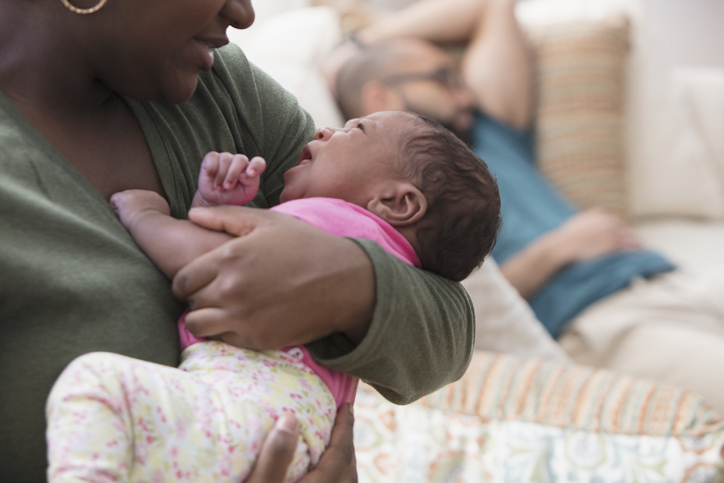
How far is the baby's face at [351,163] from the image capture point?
845 millimetres

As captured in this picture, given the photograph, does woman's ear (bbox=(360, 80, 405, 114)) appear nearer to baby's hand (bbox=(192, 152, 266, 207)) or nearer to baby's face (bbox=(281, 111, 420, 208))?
baby's face (bbox=(281, 111, 420, 208))

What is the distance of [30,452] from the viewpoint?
60 cm

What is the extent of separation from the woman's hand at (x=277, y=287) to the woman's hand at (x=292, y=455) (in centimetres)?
8

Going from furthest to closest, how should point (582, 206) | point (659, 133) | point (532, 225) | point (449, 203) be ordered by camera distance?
point (659, 133), point (582, 206), point (532, 225), point (449, 203)

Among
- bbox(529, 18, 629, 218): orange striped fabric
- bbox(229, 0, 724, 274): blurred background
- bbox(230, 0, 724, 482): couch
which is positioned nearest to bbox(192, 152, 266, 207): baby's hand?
bbox(230, 0, 724, 482): couch

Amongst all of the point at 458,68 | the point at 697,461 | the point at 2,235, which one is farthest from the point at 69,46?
the point at 458,68

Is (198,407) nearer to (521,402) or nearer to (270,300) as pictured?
(270,300)

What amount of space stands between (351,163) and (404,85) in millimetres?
1528

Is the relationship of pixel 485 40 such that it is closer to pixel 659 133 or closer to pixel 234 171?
pixel 659 133

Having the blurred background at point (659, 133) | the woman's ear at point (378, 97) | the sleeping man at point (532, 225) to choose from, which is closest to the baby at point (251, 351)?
the sleeping man at point (532, 225)

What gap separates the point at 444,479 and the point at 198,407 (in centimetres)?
83

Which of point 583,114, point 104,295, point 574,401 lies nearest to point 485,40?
point 583,114

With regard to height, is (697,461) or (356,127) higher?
(356,127)

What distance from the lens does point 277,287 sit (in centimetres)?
64
